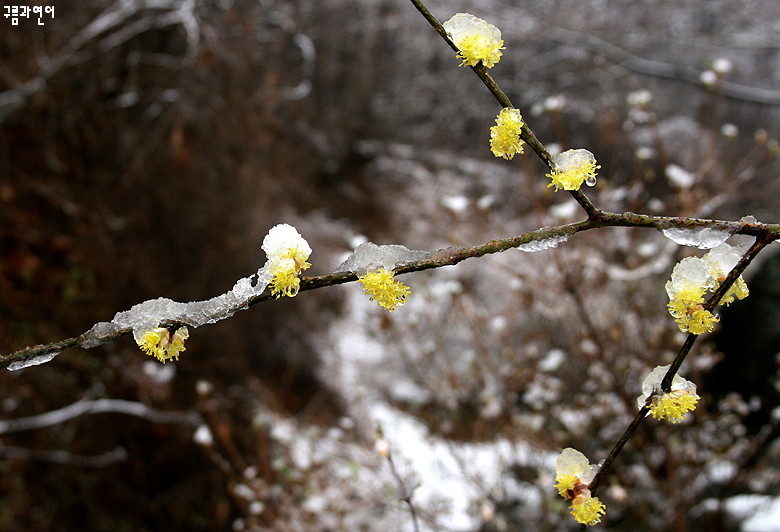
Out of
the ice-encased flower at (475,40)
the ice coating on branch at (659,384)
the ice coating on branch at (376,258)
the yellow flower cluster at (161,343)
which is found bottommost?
the yellow flower cluster at (161,343)

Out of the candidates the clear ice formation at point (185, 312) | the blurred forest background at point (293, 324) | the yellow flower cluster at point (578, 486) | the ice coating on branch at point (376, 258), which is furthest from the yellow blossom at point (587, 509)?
the blurred forest background at point (293, 324)

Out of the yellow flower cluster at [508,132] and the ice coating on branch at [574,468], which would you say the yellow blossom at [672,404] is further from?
the yellow flower cluster at [508,132]

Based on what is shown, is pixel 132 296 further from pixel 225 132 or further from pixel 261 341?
pixel 225 132

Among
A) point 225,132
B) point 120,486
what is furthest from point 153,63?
point 120,486

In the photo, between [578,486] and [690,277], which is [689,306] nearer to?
[690,277]

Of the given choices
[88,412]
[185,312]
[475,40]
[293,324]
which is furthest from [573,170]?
[293,324]

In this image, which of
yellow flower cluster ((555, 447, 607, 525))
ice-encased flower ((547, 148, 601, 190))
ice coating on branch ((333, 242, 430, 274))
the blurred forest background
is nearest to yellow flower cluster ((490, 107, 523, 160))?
ice-encased flower ((547, 148, 601, 190))
